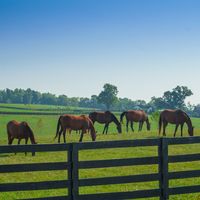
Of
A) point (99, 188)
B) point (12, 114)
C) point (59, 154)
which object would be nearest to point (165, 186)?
point (99, 188)

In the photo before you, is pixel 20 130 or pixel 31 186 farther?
pixel 20 130

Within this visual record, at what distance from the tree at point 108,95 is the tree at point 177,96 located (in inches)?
841

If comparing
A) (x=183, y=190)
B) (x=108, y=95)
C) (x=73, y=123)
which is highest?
(x=108, y=95)

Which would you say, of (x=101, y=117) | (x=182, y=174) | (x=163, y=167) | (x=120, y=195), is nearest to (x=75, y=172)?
(x=120, y=195)

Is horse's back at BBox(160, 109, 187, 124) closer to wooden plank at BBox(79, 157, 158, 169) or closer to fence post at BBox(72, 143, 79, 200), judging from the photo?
wooden plank at BBox(79, 157, 158, 169)

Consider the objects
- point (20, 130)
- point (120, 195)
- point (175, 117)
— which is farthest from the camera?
point (175, 117)

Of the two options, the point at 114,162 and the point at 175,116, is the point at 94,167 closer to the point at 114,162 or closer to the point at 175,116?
the point at 114,162

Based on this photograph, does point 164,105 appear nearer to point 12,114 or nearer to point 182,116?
point 12,114

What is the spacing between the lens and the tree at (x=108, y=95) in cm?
15498

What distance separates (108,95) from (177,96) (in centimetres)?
2783

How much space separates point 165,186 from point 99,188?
12.3ft

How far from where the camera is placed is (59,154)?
859 inches

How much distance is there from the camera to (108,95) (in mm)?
155750

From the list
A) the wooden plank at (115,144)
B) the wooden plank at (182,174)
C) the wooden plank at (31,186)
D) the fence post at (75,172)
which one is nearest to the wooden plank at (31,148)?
the fence post at (75,172)
